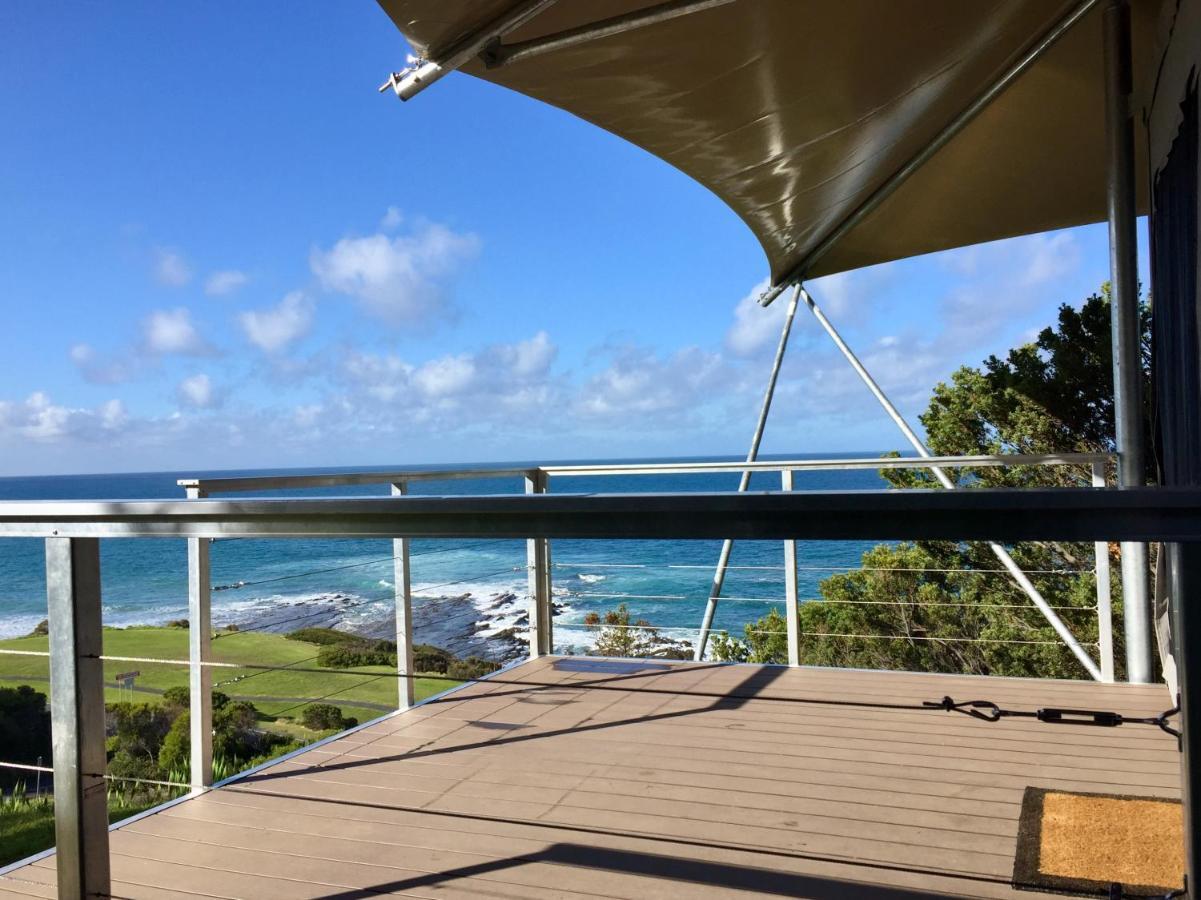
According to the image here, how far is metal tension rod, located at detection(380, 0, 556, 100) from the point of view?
2057 millimetres

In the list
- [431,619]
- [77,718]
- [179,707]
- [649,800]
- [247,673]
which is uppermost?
[77,718]

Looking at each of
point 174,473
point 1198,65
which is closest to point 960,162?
point 1198,65

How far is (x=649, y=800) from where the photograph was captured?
224 cm

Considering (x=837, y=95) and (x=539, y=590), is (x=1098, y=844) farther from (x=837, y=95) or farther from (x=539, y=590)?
Result: (x=539, y=590)

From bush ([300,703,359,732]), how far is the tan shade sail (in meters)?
10.5

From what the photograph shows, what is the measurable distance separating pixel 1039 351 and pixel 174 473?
207 ft

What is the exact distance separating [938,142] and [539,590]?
8.51 feet

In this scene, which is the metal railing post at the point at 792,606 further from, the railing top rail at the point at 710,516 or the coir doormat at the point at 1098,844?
the railing top rail at the point at 710,516

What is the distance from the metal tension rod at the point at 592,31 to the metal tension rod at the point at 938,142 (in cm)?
139

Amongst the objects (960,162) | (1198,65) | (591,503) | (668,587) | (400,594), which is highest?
(960,162)

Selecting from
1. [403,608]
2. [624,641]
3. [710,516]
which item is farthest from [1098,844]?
[624,641]

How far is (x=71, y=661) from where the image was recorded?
0.98 metres

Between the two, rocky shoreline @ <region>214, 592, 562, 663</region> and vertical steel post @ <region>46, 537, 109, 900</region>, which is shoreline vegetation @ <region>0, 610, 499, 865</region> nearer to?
rocky shoreline @ <region>214, 592, 562, 663</region>

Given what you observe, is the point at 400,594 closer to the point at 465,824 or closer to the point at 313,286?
the point at 465,824
